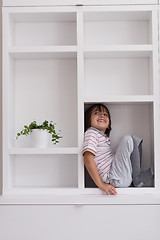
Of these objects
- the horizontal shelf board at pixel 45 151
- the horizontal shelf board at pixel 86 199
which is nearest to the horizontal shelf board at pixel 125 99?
the horizontal shelf board at pixel 45 151

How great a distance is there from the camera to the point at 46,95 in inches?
76.1

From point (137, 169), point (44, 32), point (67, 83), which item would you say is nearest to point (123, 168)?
point (137, 169)

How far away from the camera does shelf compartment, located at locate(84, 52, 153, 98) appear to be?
193 centimetres

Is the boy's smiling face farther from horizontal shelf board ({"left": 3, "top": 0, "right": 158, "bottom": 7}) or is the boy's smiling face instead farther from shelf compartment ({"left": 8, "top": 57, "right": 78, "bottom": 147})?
horizontal shelf board ({"left": 3, "top": 0, "right": 158, "bottom": 7})

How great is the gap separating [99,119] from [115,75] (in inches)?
11.8

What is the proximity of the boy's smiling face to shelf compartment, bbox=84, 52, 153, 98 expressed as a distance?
0.13 meters

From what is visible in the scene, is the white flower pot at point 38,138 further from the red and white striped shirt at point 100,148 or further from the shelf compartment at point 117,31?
the shelf compartment at point 117,31

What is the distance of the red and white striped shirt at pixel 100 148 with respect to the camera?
171 cm

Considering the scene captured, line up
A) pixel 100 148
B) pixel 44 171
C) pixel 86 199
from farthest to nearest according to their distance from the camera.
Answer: pixel 44 171 < pixel 100 148 < pixel 86 199

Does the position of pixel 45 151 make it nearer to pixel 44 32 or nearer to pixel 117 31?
pixel 44 32

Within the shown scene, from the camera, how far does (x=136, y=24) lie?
1936 mm

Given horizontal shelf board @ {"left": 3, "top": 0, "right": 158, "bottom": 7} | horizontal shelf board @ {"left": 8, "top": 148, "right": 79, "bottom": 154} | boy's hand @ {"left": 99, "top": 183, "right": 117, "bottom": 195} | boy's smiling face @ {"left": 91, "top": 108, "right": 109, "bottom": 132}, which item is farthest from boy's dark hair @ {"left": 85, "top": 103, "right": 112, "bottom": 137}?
horizontal shelf board @ {"left": 3, "top": 0, "right": 158, "bottom": 7}

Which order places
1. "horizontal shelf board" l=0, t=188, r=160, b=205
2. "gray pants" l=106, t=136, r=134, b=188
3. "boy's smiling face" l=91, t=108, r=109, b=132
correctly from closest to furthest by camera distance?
"horizontal shelf board" l=0, t=188, r=160, b=205 < "gray pants" l=106, t=136, r=134, b=188 < "boy's smiling face" l=91, t=108, r=109, b=132

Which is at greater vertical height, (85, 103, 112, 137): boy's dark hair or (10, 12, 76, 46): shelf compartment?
(10, 12, 76, 46): shelf compartment
